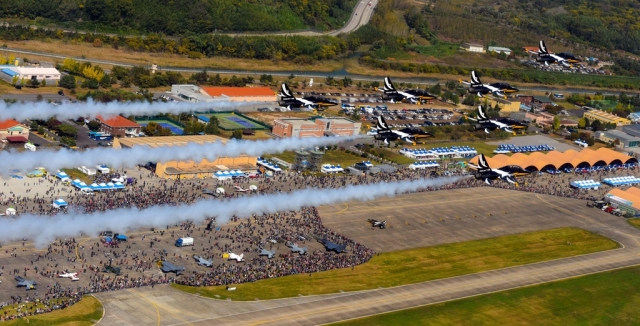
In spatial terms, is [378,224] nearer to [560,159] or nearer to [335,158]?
[335,158]

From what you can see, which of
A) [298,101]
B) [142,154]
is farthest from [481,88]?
[142,154]

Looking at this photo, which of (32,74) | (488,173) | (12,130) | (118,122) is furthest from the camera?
(32,74)

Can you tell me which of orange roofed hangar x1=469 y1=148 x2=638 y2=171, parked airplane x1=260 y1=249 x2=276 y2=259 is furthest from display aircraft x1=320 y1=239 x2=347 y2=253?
orange roofed hangar x1=469 y1=148 x2=638 y2=171

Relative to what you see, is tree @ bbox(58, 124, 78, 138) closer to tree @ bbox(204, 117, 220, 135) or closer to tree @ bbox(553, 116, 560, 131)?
tree @ bbox(204, 117, 220, 135)

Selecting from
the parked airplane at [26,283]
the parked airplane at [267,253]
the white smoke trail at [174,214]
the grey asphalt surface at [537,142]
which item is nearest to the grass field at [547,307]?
the parked airplane at [267,253]

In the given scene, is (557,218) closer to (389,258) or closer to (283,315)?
(389,258)

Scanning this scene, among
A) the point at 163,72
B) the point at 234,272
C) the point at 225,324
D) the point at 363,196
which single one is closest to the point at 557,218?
the point at 363,196
